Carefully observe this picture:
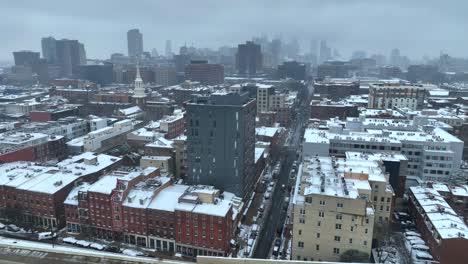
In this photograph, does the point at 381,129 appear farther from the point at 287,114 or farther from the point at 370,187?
the point at 287,114

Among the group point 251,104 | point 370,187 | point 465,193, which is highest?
point 251,104

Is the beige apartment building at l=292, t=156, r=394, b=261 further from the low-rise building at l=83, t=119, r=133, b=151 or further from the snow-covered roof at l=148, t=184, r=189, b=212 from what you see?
the low-rise building at l=83, t=119, r=133, b=151

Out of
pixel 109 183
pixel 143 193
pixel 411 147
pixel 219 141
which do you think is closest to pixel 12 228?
pixel 109 183

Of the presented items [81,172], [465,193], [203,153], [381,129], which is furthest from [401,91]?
[81,172]

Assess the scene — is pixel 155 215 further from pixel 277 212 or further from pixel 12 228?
pixel 12 228

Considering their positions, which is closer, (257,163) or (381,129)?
(257,163)
